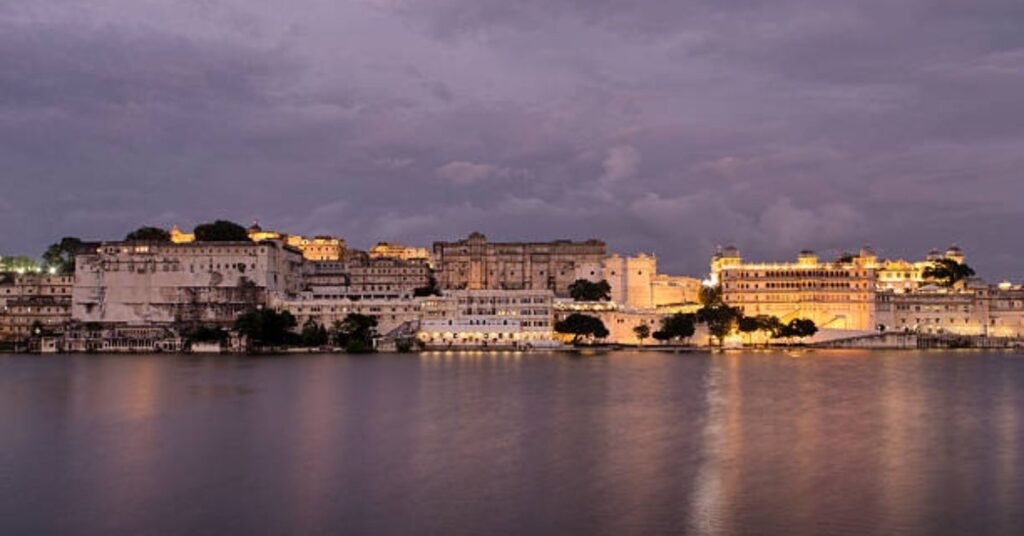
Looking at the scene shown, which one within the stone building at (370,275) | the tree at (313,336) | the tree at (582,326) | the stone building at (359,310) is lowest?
the tree at (313,336)

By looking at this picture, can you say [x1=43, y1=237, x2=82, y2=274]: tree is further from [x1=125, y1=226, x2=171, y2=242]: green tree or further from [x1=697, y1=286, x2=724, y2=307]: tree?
[x1=697, y1=286, x2=724, y2=307]: tree

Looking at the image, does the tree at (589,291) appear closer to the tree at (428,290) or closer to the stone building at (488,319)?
the stone building at (488,319)

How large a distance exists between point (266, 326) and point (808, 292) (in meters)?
32.4

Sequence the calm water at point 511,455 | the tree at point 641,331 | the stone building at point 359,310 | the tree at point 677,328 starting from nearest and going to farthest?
the calm water at point 511,455 → the tree at point 677,328 → the stone building at point 359,310 → the tree at point 641,331

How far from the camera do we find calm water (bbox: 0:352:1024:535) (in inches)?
561

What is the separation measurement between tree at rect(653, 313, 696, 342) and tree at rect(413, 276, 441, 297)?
14.1 metres

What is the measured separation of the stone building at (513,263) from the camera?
68.2 metres

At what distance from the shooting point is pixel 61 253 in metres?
68.3

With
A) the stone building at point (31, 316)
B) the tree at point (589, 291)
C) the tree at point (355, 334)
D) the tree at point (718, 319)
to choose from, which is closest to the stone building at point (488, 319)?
the tree at point (355, 334)

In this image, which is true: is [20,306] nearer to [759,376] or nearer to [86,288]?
[86,288]

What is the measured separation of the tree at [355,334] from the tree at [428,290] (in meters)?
7.22

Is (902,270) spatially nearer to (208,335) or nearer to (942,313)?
(942,313)

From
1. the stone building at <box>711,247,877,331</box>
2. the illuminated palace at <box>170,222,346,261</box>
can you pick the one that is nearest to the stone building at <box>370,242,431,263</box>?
the illuminated palace at <box>170,222,346,261</box>

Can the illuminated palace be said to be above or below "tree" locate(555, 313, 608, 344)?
above
